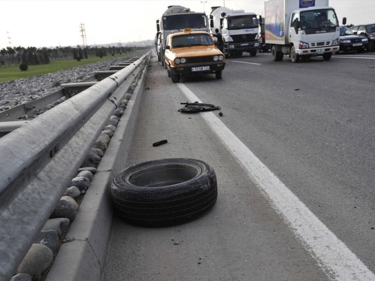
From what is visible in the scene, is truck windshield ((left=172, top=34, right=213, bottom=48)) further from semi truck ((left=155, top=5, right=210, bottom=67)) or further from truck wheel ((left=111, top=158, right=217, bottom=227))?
truck wheel ((left=111, top=158, right=217, bottom=227))

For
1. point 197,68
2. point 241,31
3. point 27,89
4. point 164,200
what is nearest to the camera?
point 164,200

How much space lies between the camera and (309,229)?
294cm

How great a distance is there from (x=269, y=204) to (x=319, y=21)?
1861cm

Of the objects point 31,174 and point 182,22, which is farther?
point 182,22

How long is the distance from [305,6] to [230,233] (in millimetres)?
20127

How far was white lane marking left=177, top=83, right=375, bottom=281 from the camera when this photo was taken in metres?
2.40

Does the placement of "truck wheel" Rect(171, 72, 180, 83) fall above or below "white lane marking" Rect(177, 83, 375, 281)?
above

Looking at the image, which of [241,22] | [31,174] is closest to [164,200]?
[31,174]

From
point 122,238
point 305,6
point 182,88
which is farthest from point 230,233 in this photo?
point 305,6

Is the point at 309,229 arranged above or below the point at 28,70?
below

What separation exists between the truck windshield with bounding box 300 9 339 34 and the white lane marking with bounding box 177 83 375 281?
1672cm

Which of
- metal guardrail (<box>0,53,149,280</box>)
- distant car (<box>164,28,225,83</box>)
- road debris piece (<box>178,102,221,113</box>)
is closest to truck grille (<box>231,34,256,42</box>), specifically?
distant car (<box>164,28,225,83</box>)

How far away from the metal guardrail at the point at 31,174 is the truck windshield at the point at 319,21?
61.2 ft

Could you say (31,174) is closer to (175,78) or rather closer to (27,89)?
(175,78)
